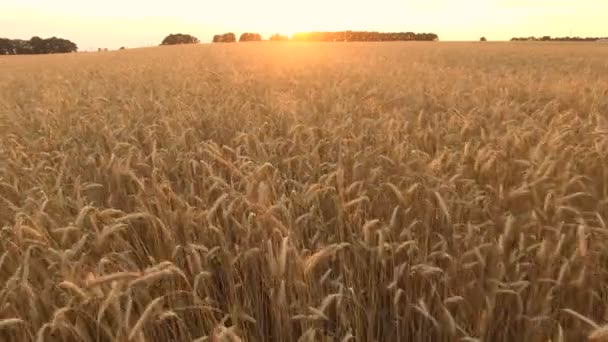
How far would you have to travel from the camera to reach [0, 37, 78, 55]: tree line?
6506 centimetres

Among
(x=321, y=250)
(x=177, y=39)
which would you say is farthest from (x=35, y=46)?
(x=321, y=250)

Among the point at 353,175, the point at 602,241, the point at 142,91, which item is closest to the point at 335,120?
the point at 353,175

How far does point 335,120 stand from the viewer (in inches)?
201

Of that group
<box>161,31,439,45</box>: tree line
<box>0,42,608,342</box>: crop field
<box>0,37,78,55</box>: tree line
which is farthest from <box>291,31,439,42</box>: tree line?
<box>0,42,608,342</box>: crop field

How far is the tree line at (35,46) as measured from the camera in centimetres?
6506

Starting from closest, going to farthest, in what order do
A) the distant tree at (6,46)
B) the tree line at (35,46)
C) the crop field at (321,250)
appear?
the crop field at (321,250)
the distant tree at (6,46)
the tree line at (35,46)

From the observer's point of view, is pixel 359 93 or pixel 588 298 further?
pixel 359 93

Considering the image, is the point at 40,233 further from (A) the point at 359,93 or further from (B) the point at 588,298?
(A) the point at 359,93

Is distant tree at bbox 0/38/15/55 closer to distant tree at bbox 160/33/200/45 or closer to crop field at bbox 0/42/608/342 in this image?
distant tree at bbox 160/33/200/45

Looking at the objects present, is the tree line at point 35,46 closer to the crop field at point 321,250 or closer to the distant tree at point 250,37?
the distant tree at point 250,37

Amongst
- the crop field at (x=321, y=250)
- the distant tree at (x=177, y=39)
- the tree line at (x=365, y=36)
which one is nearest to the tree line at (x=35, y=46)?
the distant tree at (x=177, y=39)

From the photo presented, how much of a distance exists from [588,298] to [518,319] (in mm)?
404

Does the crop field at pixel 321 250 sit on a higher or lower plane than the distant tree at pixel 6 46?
lower

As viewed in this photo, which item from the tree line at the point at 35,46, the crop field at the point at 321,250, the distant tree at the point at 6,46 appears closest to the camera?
the crop field at the point at 321,250
